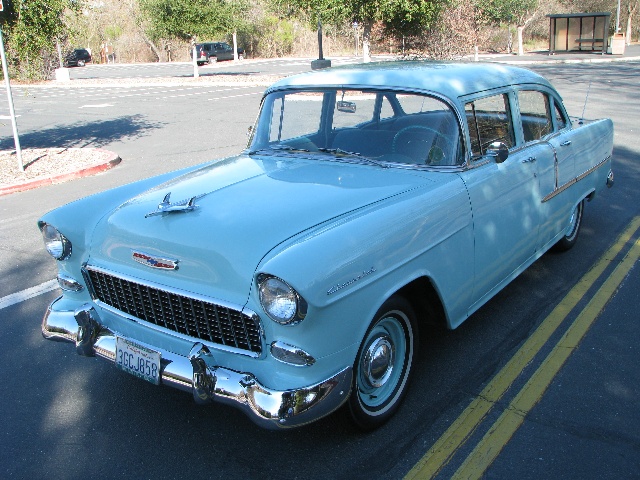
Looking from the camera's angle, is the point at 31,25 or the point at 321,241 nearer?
the point at 321,241

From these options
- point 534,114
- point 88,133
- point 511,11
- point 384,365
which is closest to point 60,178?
point 88,133

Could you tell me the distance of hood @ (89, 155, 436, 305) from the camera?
2.81 m

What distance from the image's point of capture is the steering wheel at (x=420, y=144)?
380 centimetres

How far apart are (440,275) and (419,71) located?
153 cm

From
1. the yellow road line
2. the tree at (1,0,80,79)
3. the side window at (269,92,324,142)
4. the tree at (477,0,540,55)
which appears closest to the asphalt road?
the yellow road line

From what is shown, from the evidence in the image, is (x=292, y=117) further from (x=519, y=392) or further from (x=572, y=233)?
(x=572, y=233)

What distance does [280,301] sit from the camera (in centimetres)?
262

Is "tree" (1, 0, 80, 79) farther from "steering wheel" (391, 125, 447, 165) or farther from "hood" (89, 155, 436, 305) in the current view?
"steering wheel" (391, 125, 447, 165)

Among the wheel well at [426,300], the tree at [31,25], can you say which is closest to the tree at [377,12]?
the tree at [31,25]

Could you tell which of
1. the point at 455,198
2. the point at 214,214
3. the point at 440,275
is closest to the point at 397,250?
the point at 440,275

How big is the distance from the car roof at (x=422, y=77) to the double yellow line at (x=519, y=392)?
167 cm

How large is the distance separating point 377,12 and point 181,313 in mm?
19256

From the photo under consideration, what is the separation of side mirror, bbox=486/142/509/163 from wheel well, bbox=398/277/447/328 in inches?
40.4

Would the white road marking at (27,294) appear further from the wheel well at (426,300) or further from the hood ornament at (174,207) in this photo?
the wheel well at (426,300)
